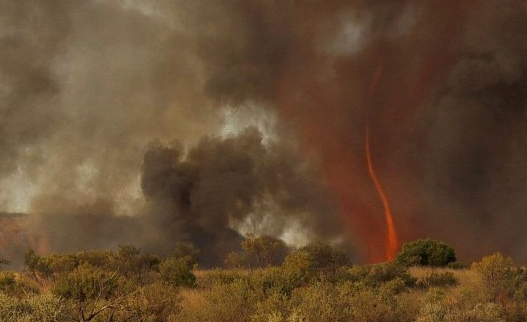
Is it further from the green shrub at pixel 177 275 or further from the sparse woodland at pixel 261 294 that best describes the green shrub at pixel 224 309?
the green shrub at pixel 177 275

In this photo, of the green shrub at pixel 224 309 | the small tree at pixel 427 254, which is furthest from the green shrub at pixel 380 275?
the small tree at pixel 427 254

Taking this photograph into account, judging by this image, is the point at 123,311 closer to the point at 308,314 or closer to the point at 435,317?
the point at 308,314

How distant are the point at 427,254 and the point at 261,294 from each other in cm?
3009

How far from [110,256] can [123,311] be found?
2146 cm

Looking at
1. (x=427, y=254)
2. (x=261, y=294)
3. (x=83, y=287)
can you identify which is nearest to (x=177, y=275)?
(x=83, y=287)

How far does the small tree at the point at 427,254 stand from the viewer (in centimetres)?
4069

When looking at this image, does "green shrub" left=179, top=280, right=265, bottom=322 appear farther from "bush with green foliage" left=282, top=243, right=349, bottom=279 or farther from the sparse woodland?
"bush with green foliage" left=282, top=243, right=349, bottom=279

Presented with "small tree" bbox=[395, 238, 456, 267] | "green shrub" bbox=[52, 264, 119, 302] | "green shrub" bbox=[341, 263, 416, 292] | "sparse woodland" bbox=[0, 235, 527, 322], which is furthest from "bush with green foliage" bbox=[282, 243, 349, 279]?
"green shrub" bbox=[52, 264, 119, 302]

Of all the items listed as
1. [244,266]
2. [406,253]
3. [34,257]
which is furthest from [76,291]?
[406,253]

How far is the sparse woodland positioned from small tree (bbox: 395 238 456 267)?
978cm

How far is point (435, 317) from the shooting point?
498 inches

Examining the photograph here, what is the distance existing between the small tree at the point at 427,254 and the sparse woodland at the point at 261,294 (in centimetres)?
978

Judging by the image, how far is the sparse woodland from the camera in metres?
12.7

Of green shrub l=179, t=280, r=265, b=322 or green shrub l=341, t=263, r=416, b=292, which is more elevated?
green shrub l=341, t=263, r=416, b=292
